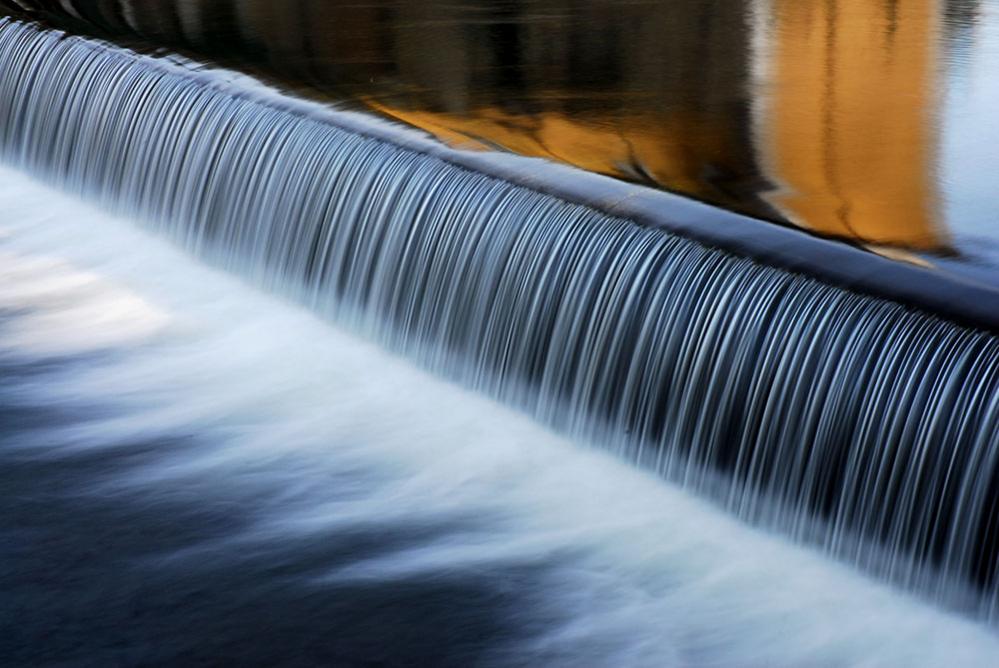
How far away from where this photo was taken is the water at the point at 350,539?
14.0 ft

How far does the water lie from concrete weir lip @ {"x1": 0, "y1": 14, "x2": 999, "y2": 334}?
72 cm

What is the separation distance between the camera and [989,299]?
4.09m

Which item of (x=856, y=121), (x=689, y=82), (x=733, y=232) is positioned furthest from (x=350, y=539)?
(x=689, y=82)

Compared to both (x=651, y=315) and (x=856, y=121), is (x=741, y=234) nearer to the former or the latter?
(x=651, y=315)

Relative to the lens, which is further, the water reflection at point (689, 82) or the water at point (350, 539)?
the water reflection at point (689, 82)

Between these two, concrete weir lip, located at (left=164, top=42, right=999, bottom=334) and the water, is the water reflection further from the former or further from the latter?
the water

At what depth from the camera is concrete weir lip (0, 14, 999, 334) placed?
13.6ft

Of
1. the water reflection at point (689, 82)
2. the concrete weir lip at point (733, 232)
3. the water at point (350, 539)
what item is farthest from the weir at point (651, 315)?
the water reflection at point (689, 82)

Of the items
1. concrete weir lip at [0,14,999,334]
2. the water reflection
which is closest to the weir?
concrete weir lip at [0,14,999,334]

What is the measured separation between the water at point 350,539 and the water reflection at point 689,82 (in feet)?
3.16

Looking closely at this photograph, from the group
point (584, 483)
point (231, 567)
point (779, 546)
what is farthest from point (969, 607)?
point (231, 567)

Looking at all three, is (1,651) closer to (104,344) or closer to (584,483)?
(584,483)

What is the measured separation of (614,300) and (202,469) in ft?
4.68

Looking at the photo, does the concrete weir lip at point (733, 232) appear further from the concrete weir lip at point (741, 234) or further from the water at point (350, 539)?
the water at point (350, 539)
